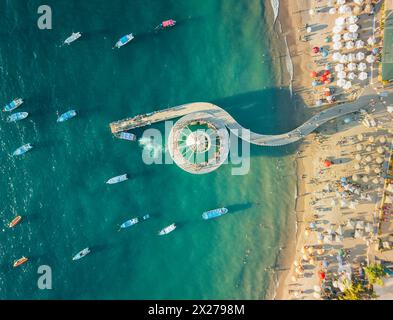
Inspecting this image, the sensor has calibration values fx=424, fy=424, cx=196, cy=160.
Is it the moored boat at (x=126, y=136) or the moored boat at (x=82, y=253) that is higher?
the moored boat at (x=126, y=136)

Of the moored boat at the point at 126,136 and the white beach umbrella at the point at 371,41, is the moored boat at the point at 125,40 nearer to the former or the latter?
the moored boat at the point at 126,136

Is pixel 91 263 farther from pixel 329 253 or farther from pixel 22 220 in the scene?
pixel 329 253

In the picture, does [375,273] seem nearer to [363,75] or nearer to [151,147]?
[363,75]

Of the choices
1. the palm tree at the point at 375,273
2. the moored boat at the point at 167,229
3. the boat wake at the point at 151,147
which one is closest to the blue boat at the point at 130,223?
the moored boat at the point at 167,229

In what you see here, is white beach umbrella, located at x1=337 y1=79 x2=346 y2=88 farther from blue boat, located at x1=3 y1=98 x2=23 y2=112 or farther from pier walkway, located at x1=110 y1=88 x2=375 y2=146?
blue boat, located at x1=3 y1=98 x2=23 y2=112

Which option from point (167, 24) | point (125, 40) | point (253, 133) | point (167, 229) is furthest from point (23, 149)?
point (253, 133)

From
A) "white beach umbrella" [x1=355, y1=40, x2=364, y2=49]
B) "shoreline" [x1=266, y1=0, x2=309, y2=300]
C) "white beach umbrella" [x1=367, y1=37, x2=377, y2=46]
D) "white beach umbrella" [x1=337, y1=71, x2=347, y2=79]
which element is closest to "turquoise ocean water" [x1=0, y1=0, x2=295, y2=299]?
"shoreline" [x1=266, y1=0, x2=309, y2=300]
